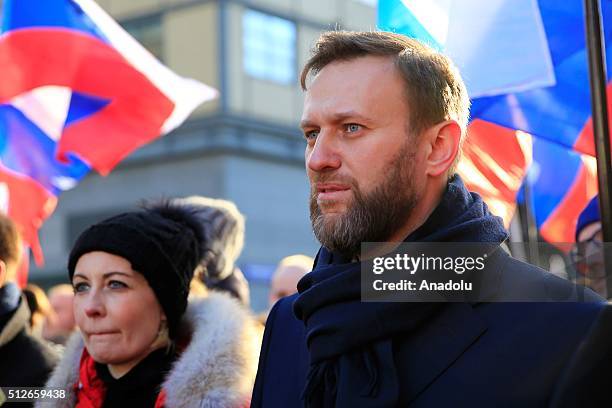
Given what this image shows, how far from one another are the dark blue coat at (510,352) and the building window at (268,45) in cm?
2004

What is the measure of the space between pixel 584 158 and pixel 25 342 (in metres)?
2.60

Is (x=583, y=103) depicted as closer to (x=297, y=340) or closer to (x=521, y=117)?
(x=521, y=117)

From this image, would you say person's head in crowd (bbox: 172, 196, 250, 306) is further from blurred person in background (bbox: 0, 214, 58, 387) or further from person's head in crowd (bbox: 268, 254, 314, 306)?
blurred person in background (bbox: 0, 214, 58, 387)

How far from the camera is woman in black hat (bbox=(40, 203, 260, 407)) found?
3215mm

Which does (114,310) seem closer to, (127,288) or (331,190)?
(127,288)

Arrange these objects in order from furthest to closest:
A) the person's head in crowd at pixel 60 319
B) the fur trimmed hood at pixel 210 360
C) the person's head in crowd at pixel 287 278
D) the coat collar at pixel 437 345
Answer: the person's head in crowd at pixel 60 319 < the person's head in crowd at pixel 287 278 < the fur trimmed hood at pixel 210 360 < the coat collar at pixel 437 345

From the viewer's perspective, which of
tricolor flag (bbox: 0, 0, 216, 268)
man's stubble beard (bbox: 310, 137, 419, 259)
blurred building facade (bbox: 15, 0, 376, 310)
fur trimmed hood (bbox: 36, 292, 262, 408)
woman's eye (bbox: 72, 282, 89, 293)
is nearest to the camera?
man's stubble beard (bbox: 310, 137, 419, 259)

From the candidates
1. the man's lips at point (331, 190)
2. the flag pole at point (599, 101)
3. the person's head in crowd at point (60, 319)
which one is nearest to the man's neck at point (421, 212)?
the man's lips at point (331, 190)

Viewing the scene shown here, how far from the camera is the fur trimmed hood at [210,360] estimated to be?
3.06 meters

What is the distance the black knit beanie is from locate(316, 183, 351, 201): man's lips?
1362 mm

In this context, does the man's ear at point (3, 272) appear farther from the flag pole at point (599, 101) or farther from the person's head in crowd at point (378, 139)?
the flag pole at point (599, 101)

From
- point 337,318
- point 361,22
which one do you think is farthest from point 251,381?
point 361,22

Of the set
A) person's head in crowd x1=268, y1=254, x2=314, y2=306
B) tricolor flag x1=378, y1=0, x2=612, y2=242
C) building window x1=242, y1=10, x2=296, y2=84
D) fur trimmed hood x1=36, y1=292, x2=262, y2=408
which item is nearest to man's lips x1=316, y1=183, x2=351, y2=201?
fur trimmed hood x1=36, y1=292, x2=262, y2=408

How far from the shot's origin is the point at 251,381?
3156 mm
